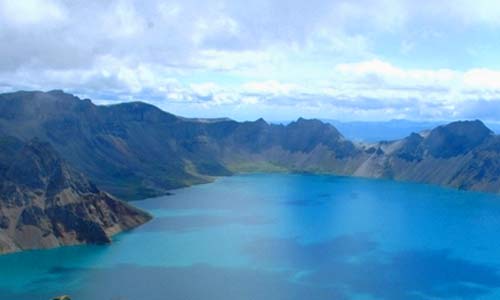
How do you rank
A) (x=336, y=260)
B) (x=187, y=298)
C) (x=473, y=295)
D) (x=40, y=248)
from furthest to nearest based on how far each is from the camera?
(x=40, y=248), (x=336, y=260), (x=473, y=295), (x=187, y=298)

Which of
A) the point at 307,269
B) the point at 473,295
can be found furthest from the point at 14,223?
the point at 473,295

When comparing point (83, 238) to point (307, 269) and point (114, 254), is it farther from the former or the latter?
point (307, 269)

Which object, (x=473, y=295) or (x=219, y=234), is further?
(x=219, y=234)

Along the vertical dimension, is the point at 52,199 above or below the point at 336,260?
above

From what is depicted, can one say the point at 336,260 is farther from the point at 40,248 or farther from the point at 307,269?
the point at 40,248

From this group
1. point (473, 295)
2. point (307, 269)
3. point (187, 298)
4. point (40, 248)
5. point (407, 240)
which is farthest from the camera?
point (407, 240)

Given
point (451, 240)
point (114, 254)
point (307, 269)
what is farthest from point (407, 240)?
point (114, 254)

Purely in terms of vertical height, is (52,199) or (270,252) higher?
(52,199)

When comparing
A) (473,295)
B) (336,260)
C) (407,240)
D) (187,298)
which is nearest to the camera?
(187,298)

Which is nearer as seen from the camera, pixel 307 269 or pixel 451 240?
pixel 307 269
